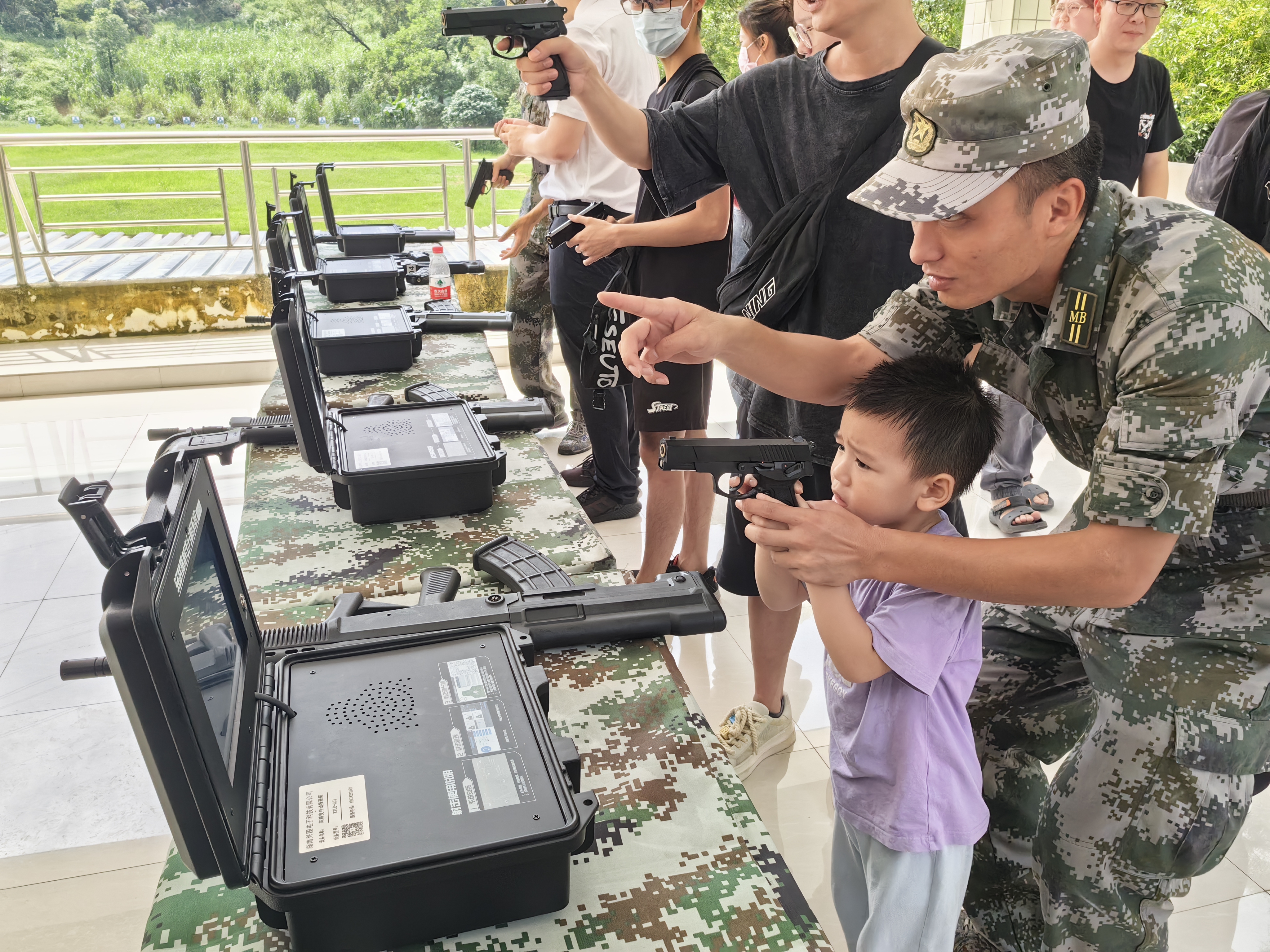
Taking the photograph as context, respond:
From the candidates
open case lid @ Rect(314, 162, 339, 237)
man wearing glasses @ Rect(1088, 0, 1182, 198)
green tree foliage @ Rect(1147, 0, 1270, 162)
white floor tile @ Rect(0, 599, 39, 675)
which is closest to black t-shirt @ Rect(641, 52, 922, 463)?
man wearing glasses @ Rect(1088, 0, 1182, 198)

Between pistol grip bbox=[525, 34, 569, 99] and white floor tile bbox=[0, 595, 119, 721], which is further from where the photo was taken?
white floor tile bbox=[0, 595, 119, 721]

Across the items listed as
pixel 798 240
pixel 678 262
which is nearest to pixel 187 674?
pixel 798 240

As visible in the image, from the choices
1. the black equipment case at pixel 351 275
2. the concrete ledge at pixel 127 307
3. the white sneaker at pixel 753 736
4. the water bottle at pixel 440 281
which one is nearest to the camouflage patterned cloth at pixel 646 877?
the white sneaker at pixel 753 736

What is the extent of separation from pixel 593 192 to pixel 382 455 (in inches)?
57.1

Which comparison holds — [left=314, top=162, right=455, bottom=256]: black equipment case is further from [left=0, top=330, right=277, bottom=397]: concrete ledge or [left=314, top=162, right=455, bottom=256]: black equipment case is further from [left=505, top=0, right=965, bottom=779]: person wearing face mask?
[left=505, top=0, right=965, bottom=779]: person wearing face mask

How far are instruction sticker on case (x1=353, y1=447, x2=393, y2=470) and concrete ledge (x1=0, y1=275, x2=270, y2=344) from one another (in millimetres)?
4024

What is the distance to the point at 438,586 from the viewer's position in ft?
4.18

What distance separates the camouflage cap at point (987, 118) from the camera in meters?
0.93

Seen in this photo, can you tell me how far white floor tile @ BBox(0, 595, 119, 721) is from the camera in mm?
2203

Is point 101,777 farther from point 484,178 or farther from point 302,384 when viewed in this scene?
point 484,178

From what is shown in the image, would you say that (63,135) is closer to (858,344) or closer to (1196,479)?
(858,344)

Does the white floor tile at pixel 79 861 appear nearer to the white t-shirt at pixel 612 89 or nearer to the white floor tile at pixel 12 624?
the white floor tile at pixel 12 624

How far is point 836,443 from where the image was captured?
1604 mm

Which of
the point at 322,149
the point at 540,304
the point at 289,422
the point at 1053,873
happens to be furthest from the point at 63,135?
the point at 1053,873
